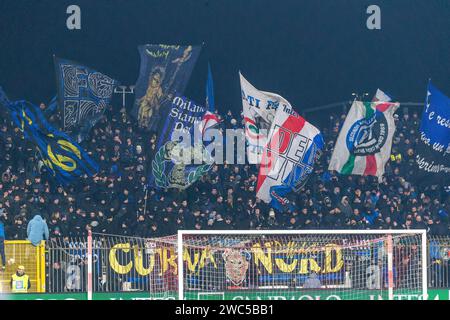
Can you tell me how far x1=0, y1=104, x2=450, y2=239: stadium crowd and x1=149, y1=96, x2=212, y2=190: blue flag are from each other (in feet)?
0.76

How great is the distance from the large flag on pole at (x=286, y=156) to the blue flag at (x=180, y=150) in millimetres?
1589

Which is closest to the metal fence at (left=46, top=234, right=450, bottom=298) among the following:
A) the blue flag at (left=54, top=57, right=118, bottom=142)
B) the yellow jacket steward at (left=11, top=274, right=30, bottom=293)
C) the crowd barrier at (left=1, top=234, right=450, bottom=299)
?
the crowd barrier at (left=1, top=234, right=450, bottom=299)

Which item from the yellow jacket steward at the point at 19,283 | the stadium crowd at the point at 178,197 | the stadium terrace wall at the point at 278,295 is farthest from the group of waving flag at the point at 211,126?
the stadium terrace wall at the point at 278,295

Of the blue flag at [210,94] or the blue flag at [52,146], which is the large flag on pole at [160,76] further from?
the blue flag at [52,146]

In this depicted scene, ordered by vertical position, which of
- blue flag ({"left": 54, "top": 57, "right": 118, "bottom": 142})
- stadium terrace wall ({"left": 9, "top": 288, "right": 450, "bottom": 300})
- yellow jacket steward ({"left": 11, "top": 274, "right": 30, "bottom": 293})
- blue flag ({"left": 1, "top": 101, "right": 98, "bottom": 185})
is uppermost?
blue flag ({"left": 54, "top": 57, "right": 118, "bottom": 142})

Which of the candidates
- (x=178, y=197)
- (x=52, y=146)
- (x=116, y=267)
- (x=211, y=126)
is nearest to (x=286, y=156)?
(x=211, y=126)

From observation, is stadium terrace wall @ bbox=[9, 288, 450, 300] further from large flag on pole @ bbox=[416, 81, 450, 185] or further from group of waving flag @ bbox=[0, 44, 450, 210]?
large flag on pole @ bbox=[416, 81, 450, 185]

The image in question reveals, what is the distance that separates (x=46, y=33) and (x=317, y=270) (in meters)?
10.6

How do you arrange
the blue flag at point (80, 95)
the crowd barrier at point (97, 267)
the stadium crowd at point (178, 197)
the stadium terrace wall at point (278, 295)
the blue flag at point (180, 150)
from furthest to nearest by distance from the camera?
the blue flag at point (80, 95), the blue flag at point (180, 150), the stadium crowd at point (178, 197), the crowd barrier at point (97, 267), the stadium terrace wall at point (278, 295)

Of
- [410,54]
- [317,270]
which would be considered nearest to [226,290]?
[317,270]

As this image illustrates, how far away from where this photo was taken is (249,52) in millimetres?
25922

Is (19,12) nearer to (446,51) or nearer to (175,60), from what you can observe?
(175,60)

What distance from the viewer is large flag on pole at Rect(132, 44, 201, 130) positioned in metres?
25.3

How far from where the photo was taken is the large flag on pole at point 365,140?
82.9 ft
